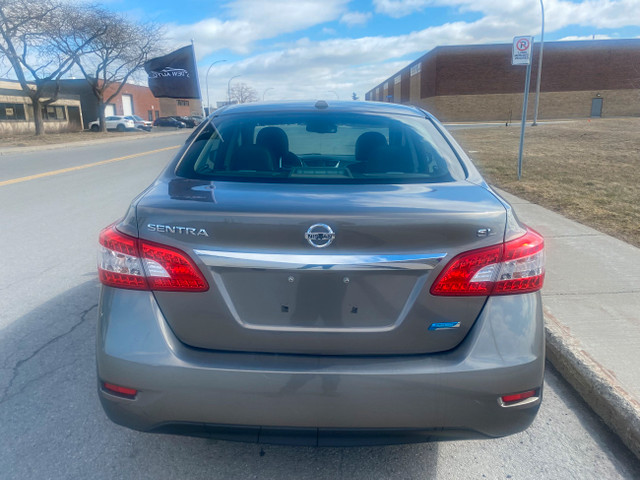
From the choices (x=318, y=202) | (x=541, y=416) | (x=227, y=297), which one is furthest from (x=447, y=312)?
(x=541, y=416)

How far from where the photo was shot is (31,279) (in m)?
4.92

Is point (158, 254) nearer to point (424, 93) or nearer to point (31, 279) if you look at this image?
point (31, 279)

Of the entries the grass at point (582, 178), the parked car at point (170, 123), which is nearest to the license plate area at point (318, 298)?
the grass at point (582, 178)

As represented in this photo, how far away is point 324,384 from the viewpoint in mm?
1895

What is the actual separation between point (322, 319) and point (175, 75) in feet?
44.4

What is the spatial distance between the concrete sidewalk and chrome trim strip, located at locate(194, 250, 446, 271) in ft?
5.05

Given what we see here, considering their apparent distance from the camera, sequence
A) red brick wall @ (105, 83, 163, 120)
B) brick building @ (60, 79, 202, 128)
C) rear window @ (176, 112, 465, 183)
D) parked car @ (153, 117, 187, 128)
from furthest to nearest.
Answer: red brick wall @ (105, 83, 163, 120) < brick building @ (60, 79, 202, 128) < parked car @ (153, 117, 187, 128) < rear window @ (176, 112, 465, 183)

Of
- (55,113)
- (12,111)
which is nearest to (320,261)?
(12,111)

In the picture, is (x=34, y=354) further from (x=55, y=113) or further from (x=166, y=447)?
(x=55, y=113)

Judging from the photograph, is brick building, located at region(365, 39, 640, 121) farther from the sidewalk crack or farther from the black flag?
the sidewalk crack

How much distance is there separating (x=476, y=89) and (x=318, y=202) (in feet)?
197

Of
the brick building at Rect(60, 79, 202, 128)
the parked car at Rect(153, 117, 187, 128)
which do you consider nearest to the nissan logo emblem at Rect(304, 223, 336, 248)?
the brick building at Rect(60, 79, 202, 128)

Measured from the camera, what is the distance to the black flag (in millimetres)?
13437

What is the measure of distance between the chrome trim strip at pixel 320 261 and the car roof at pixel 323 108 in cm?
149
